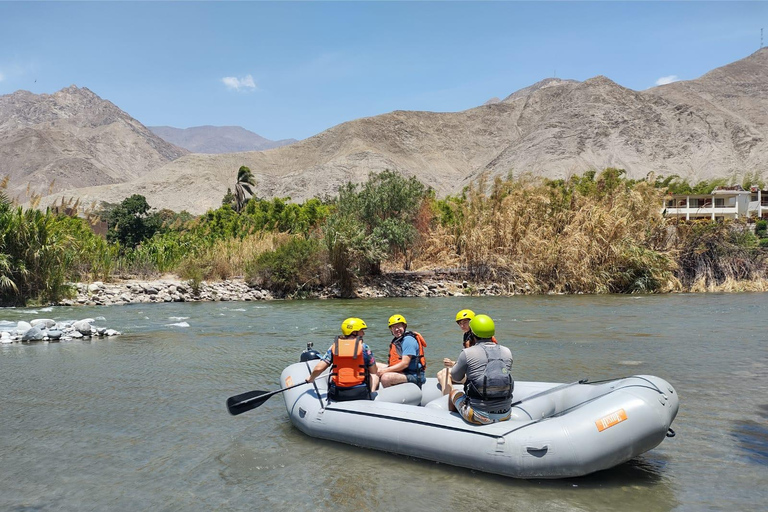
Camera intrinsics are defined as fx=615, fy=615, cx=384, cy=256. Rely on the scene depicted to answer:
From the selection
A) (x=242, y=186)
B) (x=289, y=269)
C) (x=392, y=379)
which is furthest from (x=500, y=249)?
(x=242, y=186)

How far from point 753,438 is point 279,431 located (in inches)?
198

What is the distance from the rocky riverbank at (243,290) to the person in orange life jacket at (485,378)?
56.9 ft

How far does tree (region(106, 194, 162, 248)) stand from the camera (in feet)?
115

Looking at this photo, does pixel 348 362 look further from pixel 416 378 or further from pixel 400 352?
pixel 416 378

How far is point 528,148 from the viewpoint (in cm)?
7888

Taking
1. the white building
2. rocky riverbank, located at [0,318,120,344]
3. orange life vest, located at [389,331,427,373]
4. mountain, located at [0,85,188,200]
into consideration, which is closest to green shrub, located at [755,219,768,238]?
the white building

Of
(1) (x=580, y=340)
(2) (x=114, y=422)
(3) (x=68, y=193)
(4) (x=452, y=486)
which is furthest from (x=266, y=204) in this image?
(3) (x=68, y=193)

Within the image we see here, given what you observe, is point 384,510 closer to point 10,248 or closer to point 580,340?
point 580,340

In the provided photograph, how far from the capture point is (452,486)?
17.5ft

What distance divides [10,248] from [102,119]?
558 feet

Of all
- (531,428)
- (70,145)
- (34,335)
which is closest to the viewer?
(531,428)

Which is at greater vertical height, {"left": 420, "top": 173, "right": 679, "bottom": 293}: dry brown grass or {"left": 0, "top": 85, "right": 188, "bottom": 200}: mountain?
{"left": 0, "top": 85, "right": 188, "bottom": 200}: mountain

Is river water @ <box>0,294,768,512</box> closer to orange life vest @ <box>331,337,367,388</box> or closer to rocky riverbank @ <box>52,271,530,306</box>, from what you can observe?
orange life vest @ <box>331,337,367,388</box>

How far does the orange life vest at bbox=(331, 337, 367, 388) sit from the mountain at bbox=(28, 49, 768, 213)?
2334 inches
